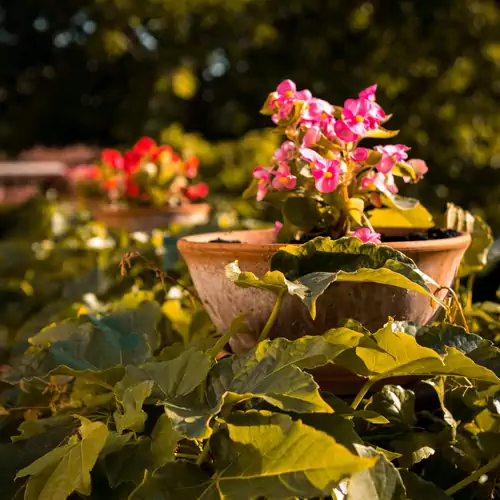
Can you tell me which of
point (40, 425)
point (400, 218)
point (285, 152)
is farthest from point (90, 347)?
point (400, 218)

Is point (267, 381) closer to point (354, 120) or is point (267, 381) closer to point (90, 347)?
point (90, 347)

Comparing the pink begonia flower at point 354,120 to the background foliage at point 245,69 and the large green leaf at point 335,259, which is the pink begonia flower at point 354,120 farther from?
the background foliage at point 245,69

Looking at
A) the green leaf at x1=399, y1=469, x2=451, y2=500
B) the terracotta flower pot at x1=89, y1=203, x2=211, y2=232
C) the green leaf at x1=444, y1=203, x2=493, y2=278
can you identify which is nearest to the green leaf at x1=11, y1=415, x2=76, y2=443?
the green leaf at x1=399, y1=469, x2=451, y2=500

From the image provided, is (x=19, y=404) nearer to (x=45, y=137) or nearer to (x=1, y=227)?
(x=1, y=227)

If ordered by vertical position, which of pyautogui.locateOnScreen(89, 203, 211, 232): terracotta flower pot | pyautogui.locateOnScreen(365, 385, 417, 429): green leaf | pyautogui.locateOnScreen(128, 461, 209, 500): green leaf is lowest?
pyautogui.locateOnScreen(89, 203, 211, 232): terracotta flower pot

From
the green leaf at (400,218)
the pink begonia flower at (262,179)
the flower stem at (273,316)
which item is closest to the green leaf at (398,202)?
the green leaf at (400,218)

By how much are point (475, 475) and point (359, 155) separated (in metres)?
0.58

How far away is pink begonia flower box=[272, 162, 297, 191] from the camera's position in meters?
1.30

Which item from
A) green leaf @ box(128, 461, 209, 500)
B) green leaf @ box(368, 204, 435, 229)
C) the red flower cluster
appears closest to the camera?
green leaf @ box(128, 461, 209, 500)

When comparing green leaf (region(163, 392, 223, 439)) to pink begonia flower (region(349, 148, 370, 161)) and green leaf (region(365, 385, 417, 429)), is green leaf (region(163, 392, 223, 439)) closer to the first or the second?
green leaf (region(365, 385, 417, 429))

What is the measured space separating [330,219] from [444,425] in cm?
43

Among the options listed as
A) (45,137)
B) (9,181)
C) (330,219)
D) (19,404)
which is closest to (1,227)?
(19,404)

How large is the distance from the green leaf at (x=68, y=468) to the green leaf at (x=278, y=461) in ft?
0.57

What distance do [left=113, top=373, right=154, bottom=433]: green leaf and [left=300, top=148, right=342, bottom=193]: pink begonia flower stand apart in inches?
18.5
